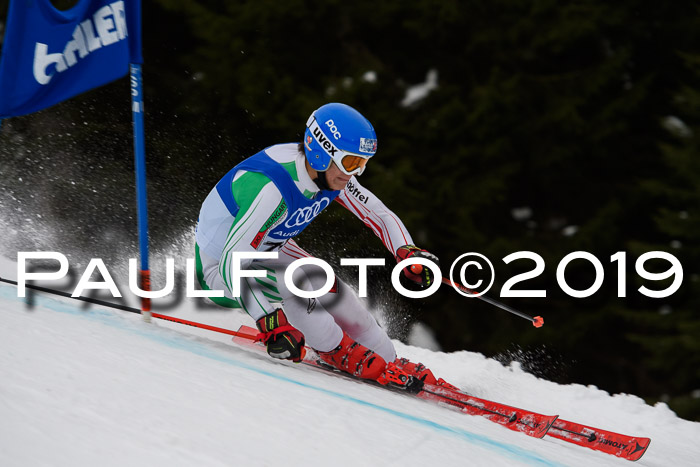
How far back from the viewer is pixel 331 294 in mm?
3922

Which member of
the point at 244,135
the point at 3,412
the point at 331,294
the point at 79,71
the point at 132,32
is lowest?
the point at 3,412

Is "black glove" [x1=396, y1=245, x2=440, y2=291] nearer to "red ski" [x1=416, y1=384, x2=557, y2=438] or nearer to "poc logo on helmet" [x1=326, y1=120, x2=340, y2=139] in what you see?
"red ski" [x1=416, y1=384, x2=557, y2=438]

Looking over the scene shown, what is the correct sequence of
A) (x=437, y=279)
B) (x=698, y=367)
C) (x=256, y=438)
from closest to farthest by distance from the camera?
(x=256, y=438) → (x=437, y=279) → (x=698, y=367)

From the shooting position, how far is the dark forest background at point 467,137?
954cm

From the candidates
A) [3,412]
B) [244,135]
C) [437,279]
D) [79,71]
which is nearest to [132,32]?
[79,71]

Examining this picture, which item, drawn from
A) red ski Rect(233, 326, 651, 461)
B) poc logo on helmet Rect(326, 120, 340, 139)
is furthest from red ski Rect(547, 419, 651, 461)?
poc logo on helmet Rect(326, 120, 340, 139)

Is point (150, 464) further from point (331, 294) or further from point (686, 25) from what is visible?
point (686, 25)

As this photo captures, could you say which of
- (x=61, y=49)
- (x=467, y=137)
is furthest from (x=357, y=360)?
(x=467, y=137)

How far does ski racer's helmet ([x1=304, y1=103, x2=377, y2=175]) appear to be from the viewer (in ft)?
11.1

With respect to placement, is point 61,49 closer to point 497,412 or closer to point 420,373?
point 420,373

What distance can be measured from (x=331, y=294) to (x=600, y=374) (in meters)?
8.26

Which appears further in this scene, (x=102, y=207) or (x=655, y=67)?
(x=655, y=67)

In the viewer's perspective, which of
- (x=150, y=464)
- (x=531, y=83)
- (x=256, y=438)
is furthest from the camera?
(x=531, y=83)

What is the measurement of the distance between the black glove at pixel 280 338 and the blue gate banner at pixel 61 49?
163 cm
